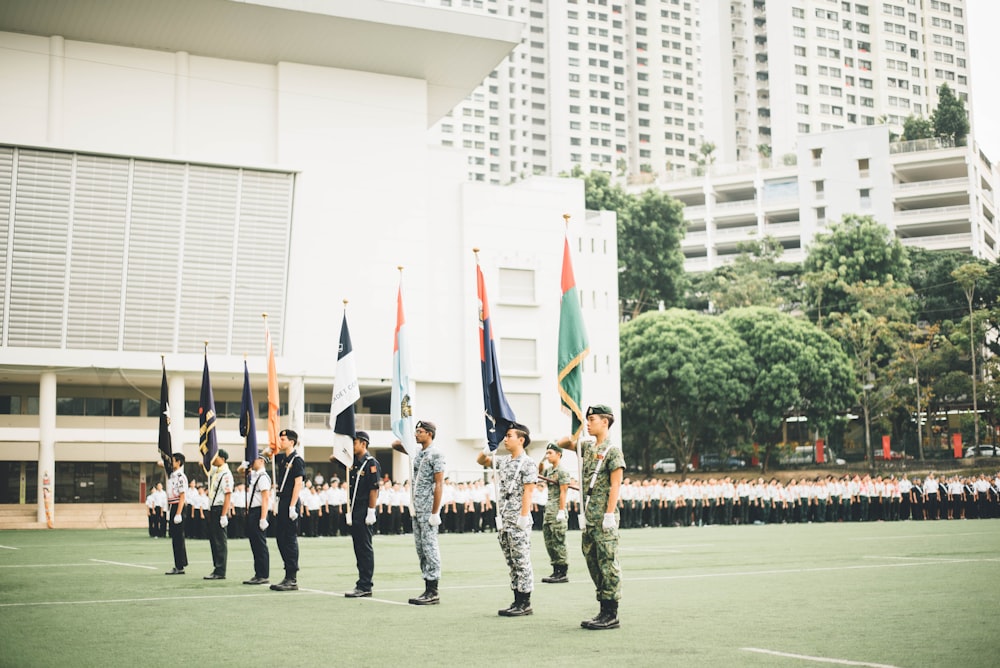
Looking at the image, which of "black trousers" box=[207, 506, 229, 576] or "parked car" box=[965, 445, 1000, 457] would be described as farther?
"parked car" box=[965, 445, 1000, 457]

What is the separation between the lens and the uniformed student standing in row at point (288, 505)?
41.3 ft

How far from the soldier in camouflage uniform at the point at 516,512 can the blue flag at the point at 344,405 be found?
3013mm

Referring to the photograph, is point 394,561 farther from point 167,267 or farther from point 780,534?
point 167,267

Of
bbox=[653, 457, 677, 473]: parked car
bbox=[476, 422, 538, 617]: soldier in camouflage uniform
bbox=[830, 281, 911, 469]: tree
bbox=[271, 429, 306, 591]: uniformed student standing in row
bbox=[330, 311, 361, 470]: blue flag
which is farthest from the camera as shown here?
bbox=[653, 457, 677, 473]: parked car

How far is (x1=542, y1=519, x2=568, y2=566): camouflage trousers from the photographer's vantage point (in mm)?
14375

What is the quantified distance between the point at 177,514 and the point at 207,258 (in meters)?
27.5

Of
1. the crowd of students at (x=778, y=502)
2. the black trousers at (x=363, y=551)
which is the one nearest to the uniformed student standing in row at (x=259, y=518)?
the black trousers at (x=363, y=551)

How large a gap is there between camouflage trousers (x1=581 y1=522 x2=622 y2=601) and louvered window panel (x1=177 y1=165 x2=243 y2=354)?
34.2 m

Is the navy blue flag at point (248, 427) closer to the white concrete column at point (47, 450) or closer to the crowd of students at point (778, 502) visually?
the crowd of students at point (778, 502)

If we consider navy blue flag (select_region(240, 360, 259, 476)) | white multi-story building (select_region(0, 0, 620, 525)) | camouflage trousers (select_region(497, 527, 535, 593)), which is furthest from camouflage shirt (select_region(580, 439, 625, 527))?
white multi-story building (select_region(0, 0, 620, 525))

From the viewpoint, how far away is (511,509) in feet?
35.2

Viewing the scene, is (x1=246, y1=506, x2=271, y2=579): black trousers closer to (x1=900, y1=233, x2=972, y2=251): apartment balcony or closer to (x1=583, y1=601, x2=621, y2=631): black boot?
(x1=583, y1=601, x2=621, y2=631): black boot

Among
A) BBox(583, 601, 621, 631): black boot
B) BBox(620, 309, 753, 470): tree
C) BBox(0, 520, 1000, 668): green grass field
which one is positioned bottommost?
BBox(0, 520, 1000, 668): green grass field

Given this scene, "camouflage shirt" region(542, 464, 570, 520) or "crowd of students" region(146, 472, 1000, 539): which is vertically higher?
"camouflage shirt" region(542, 464, 570, 520)
